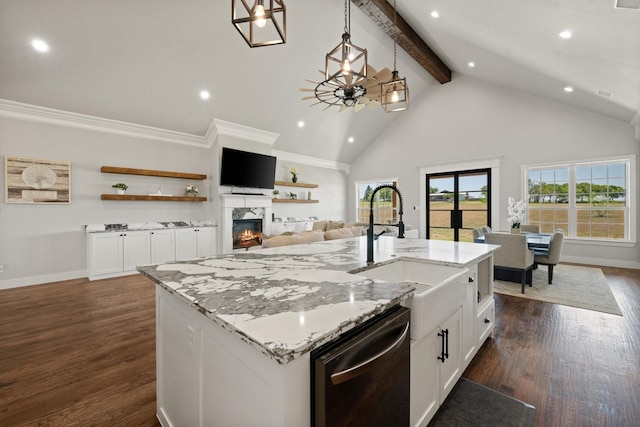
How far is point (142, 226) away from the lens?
521 centimetres

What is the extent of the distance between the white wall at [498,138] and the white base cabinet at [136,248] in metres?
5.93

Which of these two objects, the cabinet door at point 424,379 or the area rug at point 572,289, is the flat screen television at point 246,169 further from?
the cabinet door at point 424,379

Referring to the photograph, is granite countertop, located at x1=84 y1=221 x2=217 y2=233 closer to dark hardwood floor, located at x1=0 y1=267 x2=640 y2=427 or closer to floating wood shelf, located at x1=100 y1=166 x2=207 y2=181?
floating wood shelf, located at x1=100 y1=166 x2=207 y2=181

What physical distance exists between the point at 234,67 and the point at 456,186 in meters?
6.21

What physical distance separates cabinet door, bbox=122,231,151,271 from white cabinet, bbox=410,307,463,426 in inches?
210

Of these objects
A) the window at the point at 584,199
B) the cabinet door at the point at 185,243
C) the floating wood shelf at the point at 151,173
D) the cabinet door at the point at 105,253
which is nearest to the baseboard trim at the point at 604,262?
the window at the point at 584,199

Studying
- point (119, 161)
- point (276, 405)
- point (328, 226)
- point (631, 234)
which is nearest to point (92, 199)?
point (119, 161)

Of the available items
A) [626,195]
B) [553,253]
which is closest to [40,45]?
[553,253]

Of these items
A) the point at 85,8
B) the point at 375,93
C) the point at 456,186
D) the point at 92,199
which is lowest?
the point at 92,199

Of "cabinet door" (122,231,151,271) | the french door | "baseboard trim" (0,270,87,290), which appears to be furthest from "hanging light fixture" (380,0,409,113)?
"baseboard trim" (0,270,87,290)

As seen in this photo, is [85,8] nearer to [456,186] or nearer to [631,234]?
[456,186]

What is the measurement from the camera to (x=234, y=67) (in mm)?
4988

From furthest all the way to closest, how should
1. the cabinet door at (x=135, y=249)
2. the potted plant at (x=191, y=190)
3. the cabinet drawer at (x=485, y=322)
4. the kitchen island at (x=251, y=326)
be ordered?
the potted plant at (x=191, y=190) → the cabinet door at (x=135, y=249) → the cabinet drawer at (x=485, y=322) → the kitchen island at (x=251, y=326)

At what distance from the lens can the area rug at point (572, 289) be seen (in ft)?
11.3
